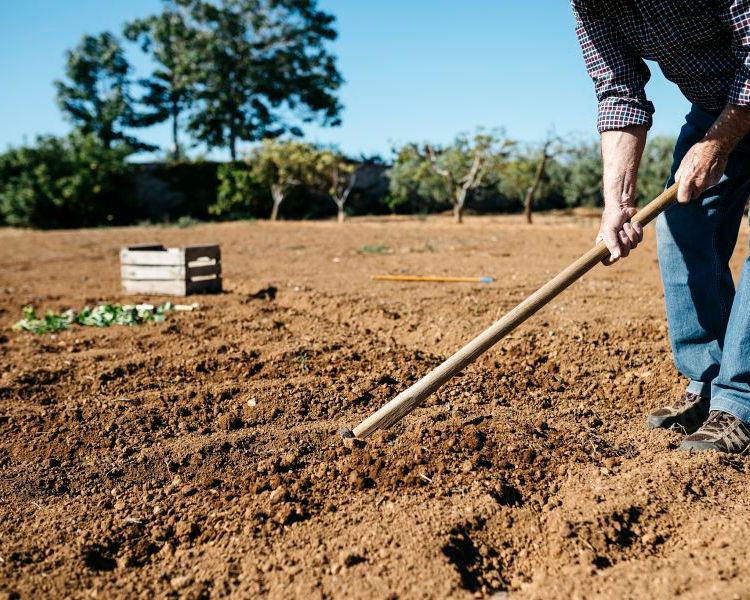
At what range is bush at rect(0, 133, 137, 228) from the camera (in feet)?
67.0

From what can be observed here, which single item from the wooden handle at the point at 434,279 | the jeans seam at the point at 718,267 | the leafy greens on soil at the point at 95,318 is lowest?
the leafy greens on soil at the point at 95,318

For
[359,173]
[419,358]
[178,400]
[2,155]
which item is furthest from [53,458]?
[359,173]

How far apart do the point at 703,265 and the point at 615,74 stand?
859 millimetres

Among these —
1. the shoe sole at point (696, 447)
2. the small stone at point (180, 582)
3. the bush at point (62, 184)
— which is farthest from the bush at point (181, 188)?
the small stone at point (180, 582)

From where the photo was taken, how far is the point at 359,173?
24.9m

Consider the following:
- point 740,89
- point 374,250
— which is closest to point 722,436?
point 740,89

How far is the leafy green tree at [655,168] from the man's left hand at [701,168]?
19.7 m

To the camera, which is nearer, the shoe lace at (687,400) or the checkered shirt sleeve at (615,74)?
the checkered shirt sleeve at (615,74)

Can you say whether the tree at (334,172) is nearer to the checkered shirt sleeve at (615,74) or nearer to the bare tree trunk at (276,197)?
the bare tree trunk at (276,197)

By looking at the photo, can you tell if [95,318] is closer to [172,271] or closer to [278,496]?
[172,271]

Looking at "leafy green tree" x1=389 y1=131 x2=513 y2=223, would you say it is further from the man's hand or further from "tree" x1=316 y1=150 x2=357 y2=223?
the man's hand

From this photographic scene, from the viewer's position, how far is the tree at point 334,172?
21.1m

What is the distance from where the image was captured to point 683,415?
113 inches

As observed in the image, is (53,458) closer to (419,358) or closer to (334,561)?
(334,561)
